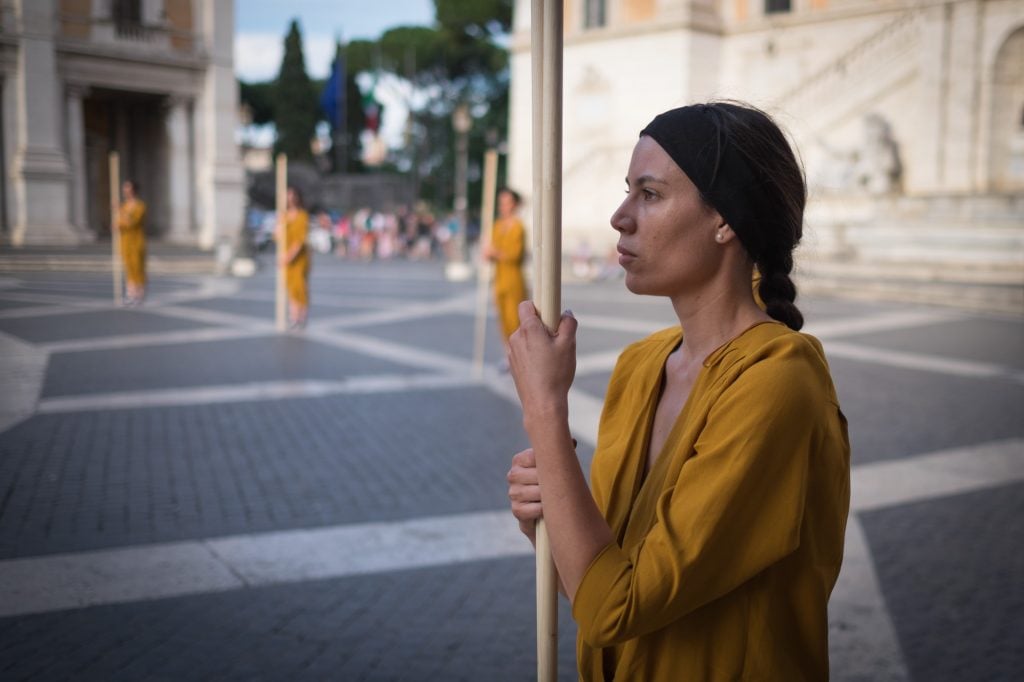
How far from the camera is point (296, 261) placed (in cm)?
1359

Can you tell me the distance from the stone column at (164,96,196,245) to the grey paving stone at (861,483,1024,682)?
29.8 m

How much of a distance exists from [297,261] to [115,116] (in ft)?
76.8

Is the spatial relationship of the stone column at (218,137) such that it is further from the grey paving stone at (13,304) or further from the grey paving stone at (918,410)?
the grey paving stone at (918,410)

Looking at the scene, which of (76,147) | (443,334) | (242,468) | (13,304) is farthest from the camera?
(76,147)

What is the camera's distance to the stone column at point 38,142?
88.6 feet

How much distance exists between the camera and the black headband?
155cm

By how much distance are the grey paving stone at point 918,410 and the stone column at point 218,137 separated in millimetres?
25300

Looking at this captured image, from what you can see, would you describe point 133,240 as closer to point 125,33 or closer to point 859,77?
point 125,33

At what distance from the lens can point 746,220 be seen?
5.18 feet

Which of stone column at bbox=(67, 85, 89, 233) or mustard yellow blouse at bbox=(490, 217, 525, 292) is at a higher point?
stone column at bbox=(67, 85, 89, 233)

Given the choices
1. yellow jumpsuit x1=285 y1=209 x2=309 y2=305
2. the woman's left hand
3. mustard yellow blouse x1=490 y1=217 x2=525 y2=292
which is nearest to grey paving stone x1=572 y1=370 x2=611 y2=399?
mustard yellow blouse x1=490 y1=217 x2=525 y2=292

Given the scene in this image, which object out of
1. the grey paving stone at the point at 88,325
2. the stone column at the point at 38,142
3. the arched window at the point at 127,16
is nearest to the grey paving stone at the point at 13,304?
the grey paving stone at the point at 88,325

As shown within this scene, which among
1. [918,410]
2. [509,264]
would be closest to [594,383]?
[509,264]

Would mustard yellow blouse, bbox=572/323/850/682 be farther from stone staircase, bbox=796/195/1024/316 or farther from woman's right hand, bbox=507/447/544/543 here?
stone staircase, bbox=796/195/1024/316
